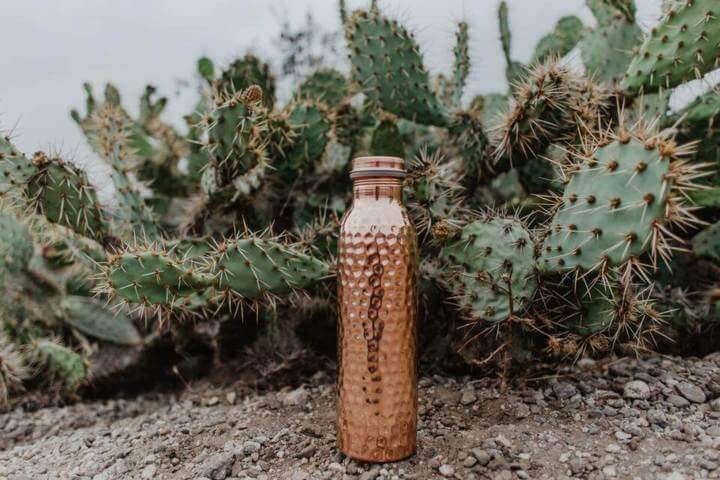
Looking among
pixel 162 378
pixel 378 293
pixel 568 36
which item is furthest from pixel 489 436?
pixel 568 36

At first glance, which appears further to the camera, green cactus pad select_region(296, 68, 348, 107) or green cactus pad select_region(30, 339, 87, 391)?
green cactus pad select_region(296, 68, 348, 107)

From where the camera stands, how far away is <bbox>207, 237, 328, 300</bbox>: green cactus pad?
1.51m

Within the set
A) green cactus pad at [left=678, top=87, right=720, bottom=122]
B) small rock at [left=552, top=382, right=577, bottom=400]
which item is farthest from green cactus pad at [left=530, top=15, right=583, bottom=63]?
small rock at [left=552, top=382, right=577, bottom=400]

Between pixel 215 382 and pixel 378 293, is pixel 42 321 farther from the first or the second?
pixel 378 293

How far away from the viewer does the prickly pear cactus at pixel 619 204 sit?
3.75 feet

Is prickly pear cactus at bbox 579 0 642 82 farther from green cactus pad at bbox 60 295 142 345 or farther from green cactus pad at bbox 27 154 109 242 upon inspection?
green cactus pad at bbox 60 295 142 345

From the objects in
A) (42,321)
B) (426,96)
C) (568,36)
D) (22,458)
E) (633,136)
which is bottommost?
(22,458)

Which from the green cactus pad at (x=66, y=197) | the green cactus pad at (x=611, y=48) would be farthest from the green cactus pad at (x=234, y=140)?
the green cactus pad at (x=611, y=48)

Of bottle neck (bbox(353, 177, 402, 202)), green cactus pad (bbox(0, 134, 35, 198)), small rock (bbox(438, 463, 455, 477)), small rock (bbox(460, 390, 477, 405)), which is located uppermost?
green cactus pad (bbox(0, 134, 35, 198))

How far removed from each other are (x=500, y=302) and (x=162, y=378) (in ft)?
4.94

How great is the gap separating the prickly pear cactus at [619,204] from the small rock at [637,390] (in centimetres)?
44

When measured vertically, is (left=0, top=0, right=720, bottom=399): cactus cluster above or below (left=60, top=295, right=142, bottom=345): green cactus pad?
above

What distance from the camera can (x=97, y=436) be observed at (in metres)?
1.75

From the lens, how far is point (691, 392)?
1.52 metres
